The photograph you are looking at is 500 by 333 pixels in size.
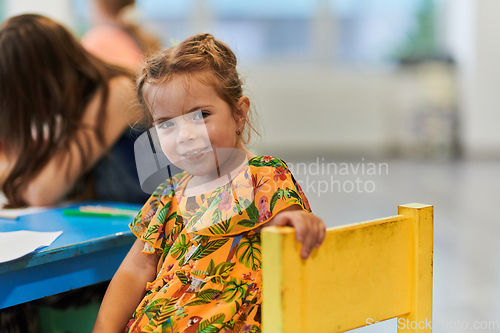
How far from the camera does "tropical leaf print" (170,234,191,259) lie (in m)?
0.63

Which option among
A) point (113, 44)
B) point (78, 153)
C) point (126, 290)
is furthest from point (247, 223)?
point (113, 44)

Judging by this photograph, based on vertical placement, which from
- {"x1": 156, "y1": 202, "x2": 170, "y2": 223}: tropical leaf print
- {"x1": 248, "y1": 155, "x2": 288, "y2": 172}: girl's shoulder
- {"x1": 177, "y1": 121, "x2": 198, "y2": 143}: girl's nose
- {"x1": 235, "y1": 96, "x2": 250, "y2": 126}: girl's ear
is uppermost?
{"x1": 235, "y1": 96, "x2": 250, "y2": 126}: girl's ear

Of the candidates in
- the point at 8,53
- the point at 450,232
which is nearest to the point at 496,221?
the point at 450,232

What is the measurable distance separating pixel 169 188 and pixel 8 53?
1.72ft

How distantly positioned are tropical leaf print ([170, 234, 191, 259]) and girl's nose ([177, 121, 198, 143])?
14 centimetres

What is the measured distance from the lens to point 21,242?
0.66 metres

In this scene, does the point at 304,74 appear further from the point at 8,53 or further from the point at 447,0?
the point at 8,53

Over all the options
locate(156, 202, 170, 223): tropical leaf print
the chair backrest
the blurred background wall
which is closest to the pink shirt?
locate(156, 202, 170, 223): tropical leaf print

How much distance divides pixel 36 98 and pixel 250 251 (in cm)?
64

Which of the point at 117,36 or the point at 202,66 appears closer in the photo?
the point at 202,66

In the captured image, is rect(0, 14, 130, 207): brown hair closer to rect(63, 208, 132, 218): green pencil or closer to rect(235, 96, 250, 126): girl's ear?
rect(63, 208, 132, 218): green pencil

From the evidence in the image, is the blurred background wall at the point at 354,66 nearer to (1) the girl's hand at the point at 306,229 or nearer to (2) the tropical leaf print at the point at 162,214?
(2) the tropical leaf print at the point at 162,214

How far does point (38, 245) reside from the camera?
0.64 metres

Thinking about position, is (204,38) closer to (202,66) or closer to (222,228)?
(202,66)
